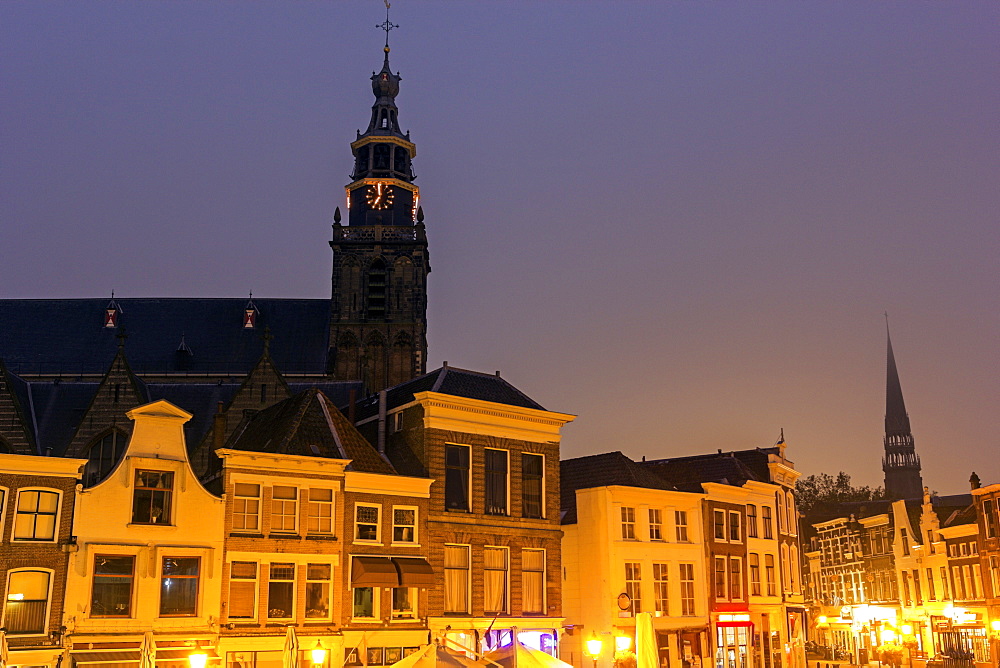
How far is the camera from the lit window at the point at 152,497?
96.3 ft

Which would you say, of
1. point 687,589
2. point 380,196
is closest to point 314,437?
point 687,589

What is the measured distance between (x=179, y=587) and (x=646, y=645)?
504 inches

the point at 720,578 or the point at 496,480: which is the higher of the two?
the point at 496,480

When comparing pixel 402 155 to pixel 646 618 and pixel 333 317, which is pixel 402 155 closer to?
pixel 333 317

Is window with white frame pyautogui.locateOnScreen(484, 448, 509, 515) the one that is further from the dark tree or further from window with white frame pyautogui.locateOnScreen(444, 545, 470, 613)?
the dark tree

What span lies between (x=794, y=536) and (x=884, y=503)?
1381 inches

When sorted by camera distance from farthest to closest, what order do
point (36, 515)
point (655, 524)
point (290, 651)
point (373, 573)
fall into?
1. point (655, 524)
2. point (373, 573)
3. point (36, 515)
4. point (290, 651)

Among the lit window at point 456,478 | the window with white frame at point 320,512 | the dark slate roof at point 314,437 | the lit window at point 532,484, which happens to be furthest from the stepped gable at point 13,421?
the lit window at point 532,484

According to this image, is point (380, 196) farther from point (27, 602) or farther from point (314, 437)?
point (27, 602)

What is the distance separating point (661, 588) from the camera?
139 ft

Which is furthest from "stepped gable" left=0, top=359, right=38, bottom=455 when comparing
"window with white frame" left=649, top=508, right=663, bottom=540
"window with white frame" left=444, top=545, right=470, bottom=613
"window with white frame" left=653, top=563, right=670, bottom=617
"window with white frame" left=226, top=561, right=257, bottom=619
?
"window with white frame" left=653, top=563, right=670, bottom=617

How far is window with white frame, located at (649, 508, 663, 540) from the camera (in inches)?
1676

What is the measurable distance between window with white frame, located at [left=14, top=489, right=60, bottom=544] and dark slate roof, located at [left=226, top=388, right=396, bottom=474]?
18.3 feet

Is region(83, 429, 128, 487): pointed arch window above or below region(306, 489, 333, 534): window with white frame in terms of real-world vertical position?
above
